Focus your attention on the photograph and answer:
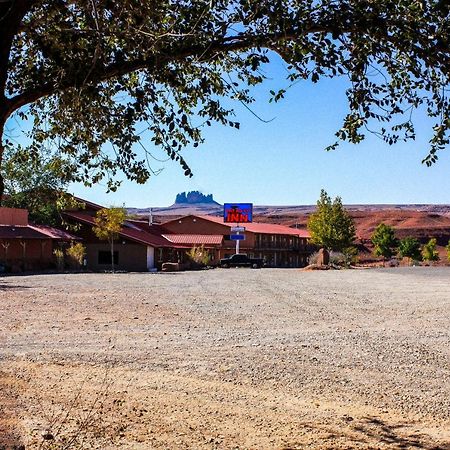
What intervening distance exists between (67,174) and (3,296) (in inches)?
583

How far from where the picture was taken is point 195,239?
255 feet

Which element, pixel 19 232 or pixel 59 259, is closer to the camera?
pixel 19 232

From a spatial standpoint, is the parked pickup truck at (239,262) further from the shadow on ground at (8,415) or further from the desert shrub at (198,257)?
the shadow on ground at (8,415)

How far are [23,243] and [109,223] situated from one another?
818 centimetres

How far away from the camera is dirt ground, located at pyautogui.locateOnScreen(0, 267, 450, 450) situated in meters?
6.86

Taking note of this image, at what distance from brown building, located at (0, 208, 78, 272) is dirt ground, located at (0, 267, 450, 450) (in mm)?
30611

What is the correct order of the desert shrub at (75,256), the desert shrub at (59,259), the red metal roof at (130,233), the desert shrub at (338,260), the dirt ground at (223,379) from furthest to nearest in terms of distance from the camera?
the desert shrub at (338,260), the red metal roof at (130,233), the desert shrub at (75,256), the desert shrub at (59,259), the dirt ground at (223,379)

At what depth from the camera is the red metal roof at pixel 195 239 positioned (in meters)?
75.9

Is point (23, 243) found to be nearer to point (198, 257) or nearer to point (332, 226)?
point (198, 257)

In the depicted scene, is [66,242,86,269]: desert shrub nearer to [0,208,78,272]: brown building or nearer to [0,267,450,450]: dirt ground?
[0,208,78,272]: brown building

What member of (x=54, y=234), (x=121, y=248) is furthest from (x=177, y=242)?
(x=54, y=234)

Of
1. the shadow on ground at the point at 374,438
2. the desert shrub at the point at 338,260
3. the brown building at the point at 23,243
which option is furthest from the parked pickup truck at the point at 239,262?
the shadow on ground at the point at 374,438

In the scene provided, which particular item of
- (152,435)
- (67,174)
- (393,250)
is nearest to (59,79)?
(67,174)

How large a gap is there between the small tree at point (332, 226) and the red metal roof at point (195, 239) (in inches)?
544
